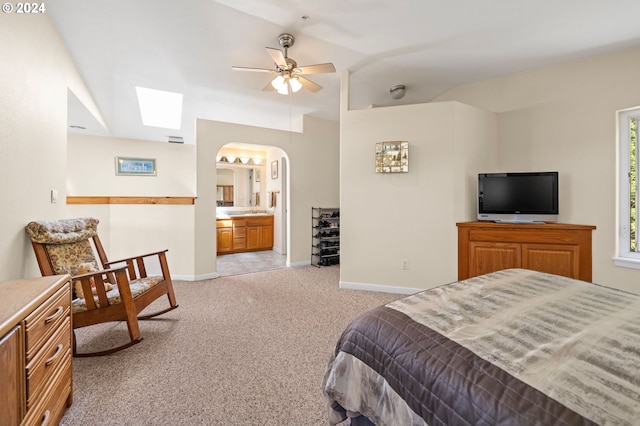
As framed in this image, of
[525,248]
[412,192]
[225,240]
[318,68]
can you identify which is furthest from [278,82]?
[225,240]

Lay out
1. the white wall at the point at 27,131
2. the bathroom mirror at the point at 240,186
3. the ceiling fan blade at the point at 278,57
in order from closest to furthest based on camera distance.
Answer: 1. the white wall at the point at 27,131
2. the ceiling fan blade at the point at 278,57
3. the bathroom mirror at the point at 240,186

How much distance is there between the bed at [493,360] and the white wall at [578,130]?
7.31 ft

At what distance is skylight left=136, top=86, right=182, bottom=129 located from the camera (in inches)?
172

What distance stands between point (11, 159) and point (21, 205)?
0.34 m

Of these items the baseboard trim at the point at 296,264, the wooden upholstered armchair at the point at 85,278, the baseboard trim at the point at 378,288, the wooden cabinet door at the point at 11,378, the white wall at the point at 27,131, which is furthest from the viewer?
the baseboard trim at the point at 296,264

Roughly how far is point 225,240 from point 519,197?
5.19 meters

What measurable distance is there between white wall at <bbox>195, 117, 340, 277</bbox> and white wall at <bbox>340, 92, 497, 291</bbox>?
1400 millimetres

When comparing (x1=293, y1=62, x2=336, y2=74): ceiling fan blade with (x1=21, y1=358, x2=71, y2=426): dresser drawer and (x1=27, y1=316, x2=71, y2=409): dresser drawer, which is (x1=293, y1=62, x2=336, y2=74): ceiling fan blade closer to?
(x1=27, y1=316, x2=71, y2=409): dresser drawer

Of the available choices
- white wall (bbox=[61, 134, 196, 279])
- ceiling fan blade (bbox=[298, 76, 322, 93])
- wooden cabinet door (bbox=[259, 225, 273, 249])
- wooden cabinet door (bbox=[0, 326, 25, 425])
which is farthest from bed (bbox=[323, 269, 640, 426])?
wooden cabinet door (bbox=[259, 225, 273, 249])

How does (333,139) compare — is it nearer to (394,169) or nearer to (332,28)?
(394,169)

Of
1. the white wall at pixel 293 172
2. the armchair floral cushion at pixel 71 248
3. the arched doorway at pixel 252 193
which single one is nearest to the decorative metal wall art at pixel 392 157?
the white wall at pixel 293 172

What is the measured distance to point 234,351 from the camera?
2.08 metres

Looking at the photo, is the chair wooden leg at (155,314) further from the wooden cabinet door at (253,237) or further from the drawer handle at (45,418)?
the wooden cabinet door at (253,237)

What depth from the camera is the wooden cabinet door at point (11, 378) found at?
901 mm
